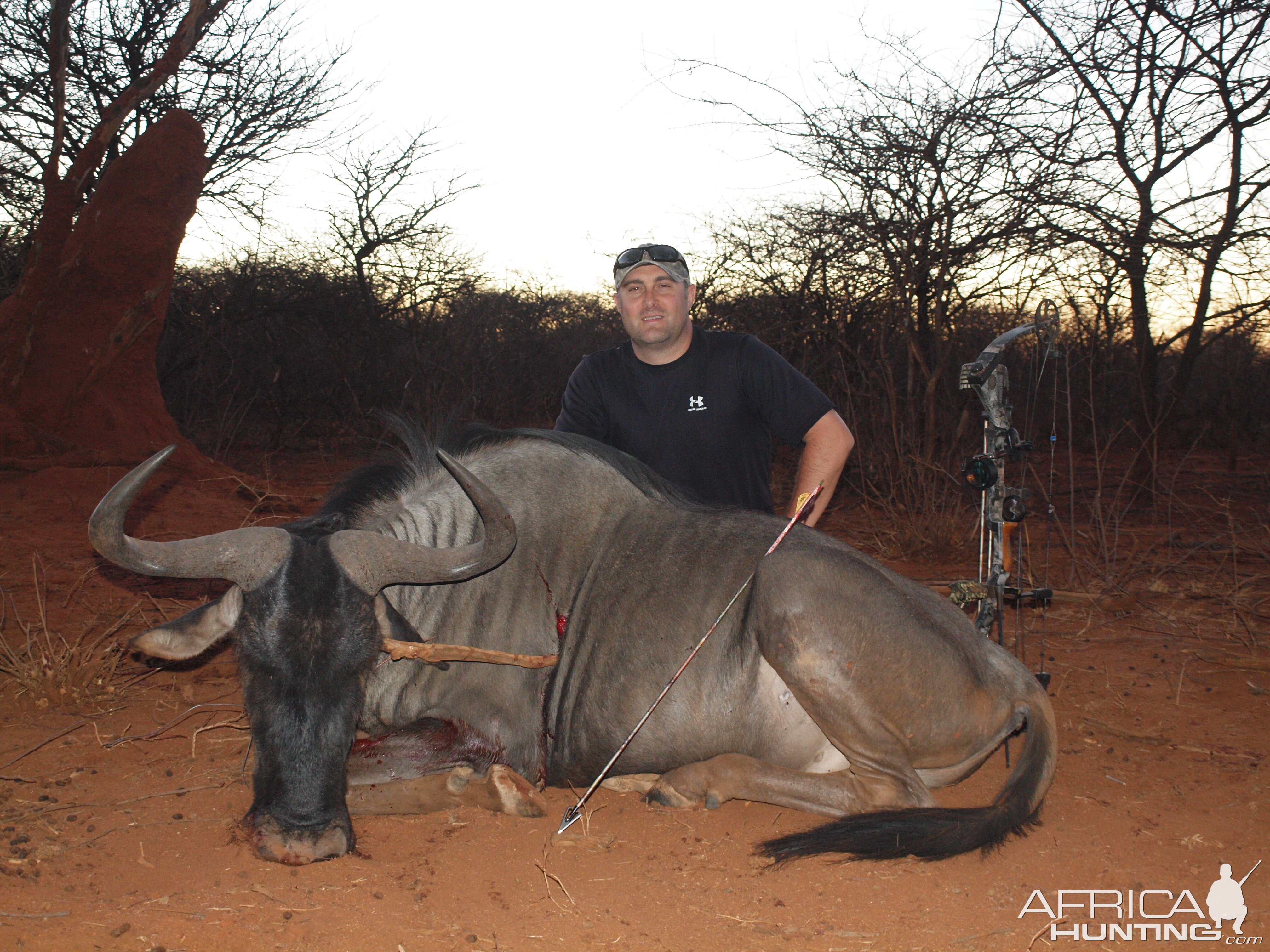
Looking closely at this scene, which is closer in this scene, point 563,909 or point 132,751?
point 563,909

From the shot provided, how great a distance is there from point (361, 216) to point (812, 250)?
43.3 ft

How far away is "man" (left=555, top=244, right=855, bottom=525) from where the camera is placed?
4258mm

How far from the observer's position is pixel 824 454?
13.9ft

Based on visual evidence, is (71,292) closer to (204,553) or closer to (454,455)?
(454,455)

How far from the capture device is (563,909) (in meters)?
2.57

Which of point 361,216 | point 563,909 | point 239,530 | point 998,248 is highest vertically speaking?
point 361,216

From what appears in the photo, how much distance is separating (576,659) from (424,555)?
797 millimetres

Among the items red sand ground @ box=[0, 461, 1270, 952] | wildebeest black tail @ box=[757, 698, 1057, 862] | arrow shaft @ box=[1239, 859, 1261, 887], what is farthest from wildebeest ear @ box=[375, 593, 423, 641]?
arrow shaft @ box=[1239, 859, 1261, 887]

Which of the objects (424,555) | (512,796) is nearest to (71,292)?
(424,555)

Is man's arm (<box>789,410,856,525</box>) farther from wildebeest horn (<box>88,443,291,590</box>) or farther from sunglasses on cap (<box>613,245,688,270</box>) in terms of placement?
wildebeest horn (<box>88,443,291,590</box>)

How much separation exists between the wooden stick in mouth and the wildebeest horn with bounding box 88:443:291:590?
1.34ft

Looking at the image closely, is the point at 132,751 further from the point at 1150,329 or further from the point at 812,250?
the point at 1150,329

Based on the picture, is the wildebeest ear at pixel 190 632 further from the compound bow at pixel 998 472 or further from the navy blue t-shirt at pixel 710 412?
the compound bow at pixel 998 472

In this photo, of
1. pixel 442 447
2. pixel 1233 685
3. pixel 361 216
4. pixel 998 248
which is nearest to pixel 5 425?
pixel 442 447
